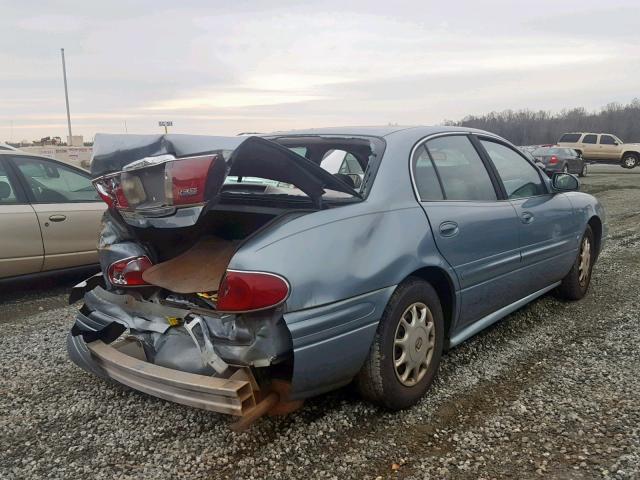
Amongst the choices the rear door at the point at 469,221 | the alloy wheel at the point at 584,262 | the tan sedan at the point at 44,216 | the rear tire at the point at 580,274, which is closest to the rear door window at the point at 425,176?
the rear door at the point at 469,221

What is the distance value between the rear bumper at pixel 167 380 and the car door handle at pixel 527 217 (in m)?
2.43

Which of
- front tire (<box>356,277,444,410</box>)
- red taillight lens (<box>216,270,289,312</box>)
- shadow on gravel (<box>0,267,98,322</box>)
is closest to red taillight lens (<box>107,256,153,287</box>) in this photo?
red taillight lens (<box>216,270,289,312</box>)

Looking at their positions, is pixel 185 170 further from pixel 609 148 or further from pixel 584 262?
pixel 609 148

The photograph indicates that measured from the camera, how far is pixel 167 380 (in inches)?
100.0

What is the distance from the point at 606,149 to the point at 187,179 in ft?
105

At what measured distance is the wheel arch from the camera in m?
3.14

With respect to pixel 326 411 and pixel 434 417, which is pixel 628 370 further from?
pixel 326 411

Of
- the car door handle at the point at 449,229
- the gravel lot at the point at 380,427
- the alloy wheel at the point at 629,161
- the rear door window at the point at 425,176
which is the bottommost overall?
the alloy wheel at the point at 629,161

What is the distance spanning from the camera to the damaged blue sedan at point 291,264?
8.07 ft

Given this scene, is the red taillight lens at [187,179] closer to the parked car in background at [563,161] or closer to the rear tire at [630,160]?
the parked car in background at [563,161]

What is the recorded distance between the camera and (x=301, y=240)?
99.2 inches

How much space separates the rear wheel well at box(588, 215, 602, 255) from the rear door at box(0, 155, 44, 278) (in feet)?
17.1

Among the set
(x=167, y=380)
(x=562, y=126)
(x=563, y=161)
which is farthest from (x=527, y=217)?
(x=562, y=126)

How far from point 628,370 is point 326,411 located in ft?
6.41
